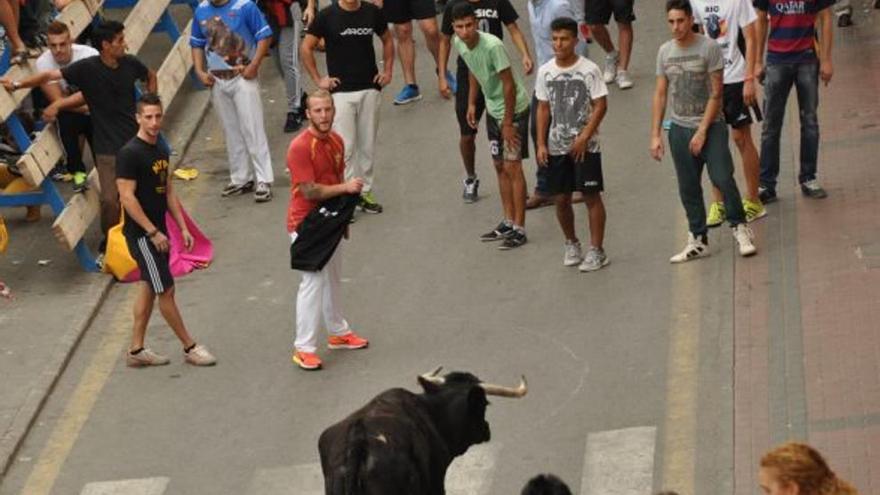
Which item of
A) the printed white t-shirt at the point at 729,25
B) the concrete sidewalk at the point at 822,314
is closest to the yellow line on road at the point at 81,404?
the concrete sidewalk at the point at 822,314

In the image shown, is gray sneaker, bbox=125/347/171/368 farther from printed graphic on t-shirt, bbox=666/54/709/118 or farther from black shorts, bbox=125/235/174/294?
printed graphic on t-shirt, bbox=666/54/709/118

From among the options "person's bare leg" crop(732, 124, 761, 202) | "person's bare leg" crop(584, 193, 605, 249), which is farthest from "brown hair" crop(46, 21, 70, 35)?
"person's bare leg" crop(732, 124, 761, 202)

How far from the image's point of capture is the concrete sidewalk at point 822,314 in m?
12.7

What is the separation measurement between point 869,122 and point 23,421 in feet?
26.3

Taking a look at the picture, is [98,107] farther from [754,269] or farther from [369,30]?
[754,269]

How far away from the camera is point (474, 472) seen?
1295 centimetres

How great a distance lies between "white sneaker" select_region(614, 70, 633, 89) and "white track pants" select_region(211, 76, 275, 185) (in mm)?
3724

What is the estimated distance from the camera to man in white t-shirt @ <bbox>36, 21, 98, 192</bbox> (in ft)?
57.1

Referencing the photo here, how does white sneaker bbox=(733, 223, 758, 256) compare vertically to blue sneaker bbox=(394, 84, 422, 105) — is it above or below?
above

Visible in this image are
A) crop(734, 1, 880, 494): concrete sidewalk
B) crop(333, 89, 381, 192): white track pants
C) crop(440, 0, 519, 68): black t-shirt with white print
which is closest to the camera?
crop(734, 1, 880, 494): concrete sidewalk

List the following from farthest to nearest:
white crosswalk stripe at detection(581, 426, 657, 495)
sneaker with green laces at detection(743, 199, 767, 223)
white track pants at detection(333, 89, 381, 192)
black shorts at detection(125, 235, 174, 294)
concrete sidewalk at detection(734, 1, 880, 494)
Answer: white track pants at detection(333, 89, 381, 192) < sneaker with green laces at detection(743, 199, 767, 223) < black shorts at detection(125, 235, 174, 294) < concrete sidewalk at detection(734, 1, 880, 494) < white crosswalk stripe at detection(581, 426, 657, 495)

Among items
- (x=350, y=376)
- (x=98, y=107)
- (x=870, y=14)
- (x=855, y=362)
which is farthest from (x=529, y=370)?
(x=870, y=14)

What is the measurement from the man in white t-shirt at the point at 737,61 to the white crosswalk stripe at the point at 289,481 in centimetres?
440

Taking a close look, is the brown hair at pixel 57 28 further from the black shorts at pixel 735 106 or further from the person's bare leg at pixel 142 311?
the black shorts at pixel 735 106
